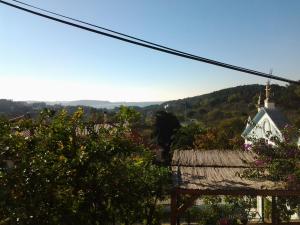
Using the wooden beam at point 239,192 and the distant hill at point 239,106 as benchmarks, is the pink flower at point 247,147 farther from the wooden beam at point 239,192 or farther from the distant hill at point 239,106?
the distant hill at point 239,106

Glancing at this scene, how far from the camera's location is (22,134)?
28.6 feet

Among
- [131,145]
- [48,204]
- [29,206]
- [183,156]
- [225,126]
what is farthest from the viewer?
[225,126]

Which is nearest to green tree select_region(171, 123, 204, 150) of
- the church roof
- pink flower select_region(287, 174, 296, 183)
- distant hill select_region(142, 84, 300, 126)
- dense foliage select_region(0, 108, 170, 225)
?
distant hill select_region(142, 84, 300, 126)

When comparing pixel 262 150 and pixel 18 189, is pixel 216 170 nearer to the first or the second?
pixel 262 150

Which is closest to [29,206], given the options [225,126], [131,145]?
[131,145]

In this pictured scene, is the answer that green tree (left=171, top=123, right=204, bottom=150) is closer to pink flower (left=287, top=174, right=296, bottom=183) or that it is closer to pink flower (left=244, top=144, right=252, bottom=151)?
pink flower (left=244, top=144, right=252, bottom=151)

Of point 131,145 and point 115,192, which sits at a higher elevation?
point 131,145

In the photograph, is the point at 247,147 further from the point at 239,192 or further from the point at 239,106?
the point at 239,106

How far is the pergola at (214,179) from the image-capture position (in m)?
10.8

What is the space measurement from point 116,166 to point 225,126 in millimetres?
38530

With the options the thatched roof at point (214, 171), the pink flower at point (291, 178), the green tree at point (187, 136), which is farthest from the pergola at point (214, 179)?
the green tree at point (187, 136)

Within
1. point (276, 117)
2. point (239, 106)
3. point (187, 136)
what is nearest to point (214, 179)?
point (276, 117)

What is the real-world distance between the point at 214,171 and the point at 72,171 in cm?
546

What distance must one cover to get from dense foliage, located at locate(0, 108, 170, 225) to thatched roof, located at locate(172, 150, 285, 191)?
142cm
